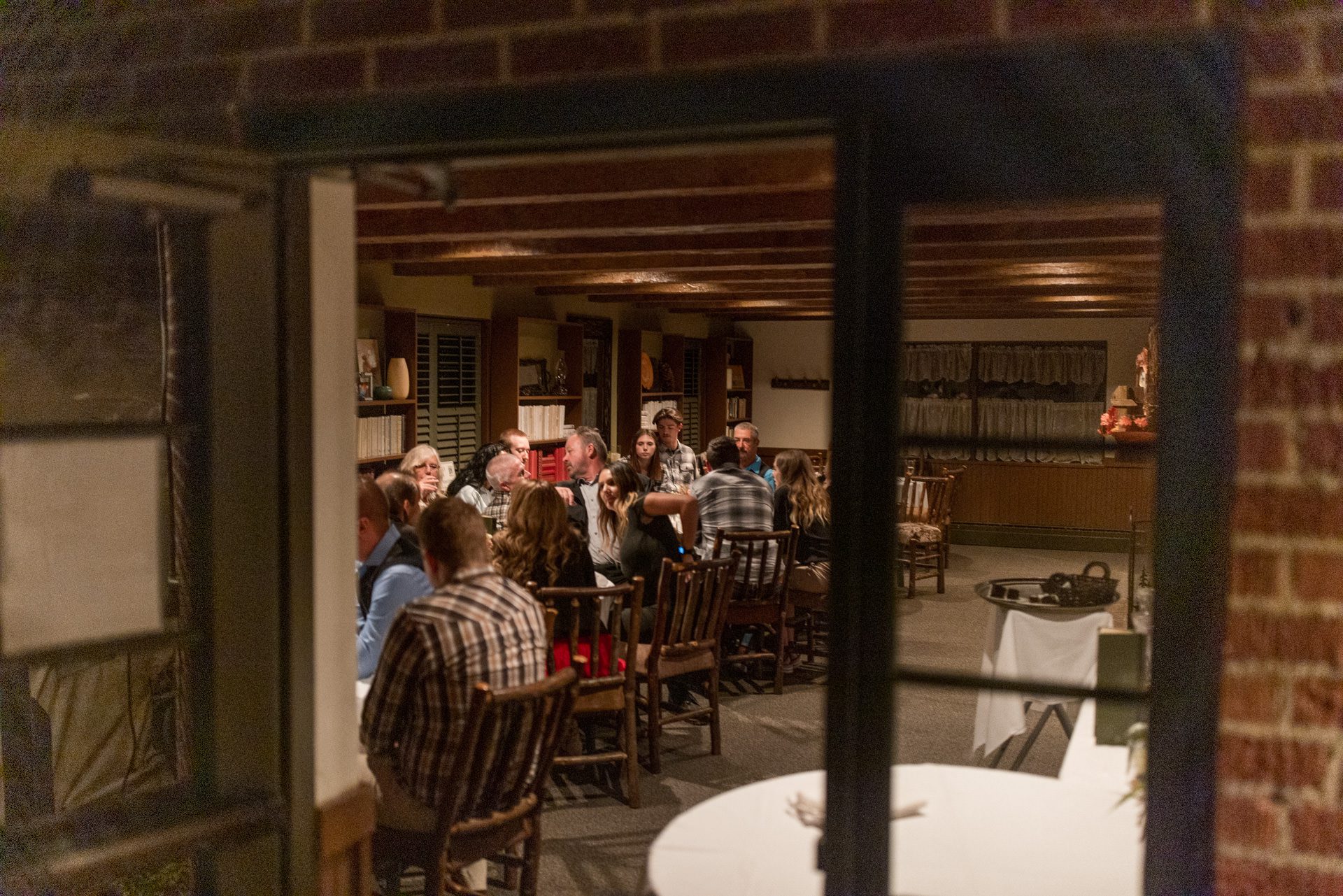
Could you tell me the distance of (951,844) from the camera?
196 centimetres

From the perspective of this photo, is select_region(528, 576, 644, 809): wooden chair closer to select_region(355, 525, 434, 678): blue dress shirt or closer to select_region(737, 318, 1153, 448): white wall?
select_region(355, 525, 434, 678): blue dress shirt

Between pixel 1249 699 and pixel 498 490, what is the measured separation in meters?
4.69

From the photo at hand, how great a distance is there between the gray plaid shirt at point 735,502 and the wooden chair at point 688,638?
88 cm

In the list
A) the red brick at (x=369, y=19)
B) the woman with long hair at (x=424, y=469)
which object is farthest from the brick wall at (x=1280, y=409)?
the woman with long hair at (x=424, y=469)

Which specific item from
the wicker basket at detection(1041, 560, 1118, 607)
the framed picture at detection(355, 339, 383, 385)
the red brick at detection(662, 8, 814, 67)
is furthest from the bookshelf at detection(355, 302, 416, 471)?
the red brick at detection(662, 8, 814, 67)

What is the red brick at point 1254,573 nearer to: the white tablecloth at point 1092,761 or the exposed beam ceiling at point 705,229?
the exposed beam ceiling at point 705,229

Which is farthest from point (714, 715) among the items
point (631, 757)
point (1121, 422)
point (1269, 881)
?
point (1121, 422)

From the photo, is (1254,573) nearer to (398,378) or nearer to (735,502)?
(735,502)

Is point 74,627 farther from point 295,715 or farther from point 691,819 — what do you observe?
point 691,819

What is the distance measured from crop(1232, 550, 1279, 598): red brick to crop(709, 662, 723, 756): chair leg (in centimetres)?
325

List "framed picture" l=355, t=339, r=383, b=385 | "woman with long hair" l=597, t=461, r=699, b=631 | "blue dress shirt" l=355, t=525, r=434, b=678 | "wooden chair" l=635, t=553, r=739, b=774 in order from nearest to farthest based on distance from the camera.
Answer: "blue dress shirt" l=355, t=525, r=434, b=678 < "wooden chair" l=635, t=553, r=739, b=774 < "woman with long hair" l=597, t=461, r=699, b=631 < "framed picture" l=355, t=339, r=383, b=385

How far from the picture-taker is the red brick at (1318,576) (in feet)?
3.77

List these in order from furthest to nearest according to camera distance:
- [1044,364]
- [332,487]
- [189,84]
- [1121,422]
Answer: [1044,364] → [1121,422] → [332,487] → [189,84]

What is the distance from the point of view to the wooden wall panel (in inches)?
387
